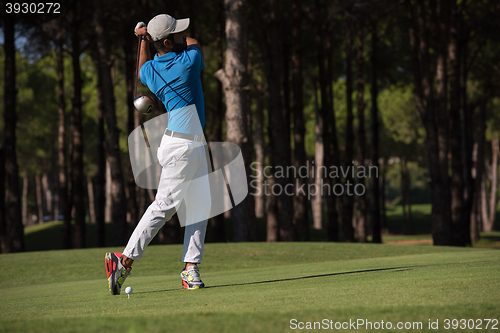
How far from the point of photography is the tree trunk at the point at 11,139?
1589 cm

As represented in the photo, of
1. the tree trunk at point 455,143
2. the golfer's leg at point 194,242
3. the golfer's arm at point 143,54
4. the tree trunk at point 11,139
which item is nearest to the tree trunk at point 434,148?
the tree trunk at point 455,143

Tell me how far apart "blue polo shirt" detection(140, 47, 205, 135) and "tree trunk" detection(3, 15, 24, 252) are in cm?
1243

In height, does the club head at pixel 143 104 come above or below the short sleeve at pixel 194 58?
below

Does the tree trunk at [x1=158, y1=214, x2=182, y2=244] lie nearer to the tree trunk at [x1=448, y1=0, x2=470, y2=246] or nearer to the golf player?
the tree trunk at [x1=448, y1=0, x2=470, y2=246]

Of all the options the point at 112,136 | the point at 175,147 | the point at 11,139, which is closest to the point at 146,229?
the point at 175,147

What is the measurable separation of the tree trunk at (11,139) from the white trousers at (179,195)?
497 inches

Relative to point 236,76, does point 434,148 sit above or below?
below

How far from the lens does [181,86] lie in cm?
503

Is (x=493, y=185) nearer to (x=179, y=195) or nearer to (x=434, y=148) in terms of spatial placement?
(x=434, y=148)

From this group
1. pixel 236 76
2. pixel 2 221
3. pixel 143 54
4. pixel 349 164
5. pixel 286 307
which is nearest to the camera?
pixel 286 307

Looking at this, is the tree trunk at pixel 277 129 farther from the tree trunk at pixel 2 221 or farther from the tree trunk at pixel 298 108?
the tree trunk at pixel 2 221

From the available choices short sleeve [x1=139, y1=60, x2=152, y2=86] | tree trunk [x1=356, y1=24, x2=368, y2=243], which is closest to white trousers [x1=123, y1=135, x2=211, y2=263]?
short sleeve [x1=139, y1=60, x2=152, y2=86]

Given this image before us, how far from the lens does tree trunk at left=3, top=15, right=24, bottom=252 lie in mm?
15891

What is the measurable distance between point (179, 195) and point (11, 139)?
42.1 ft
